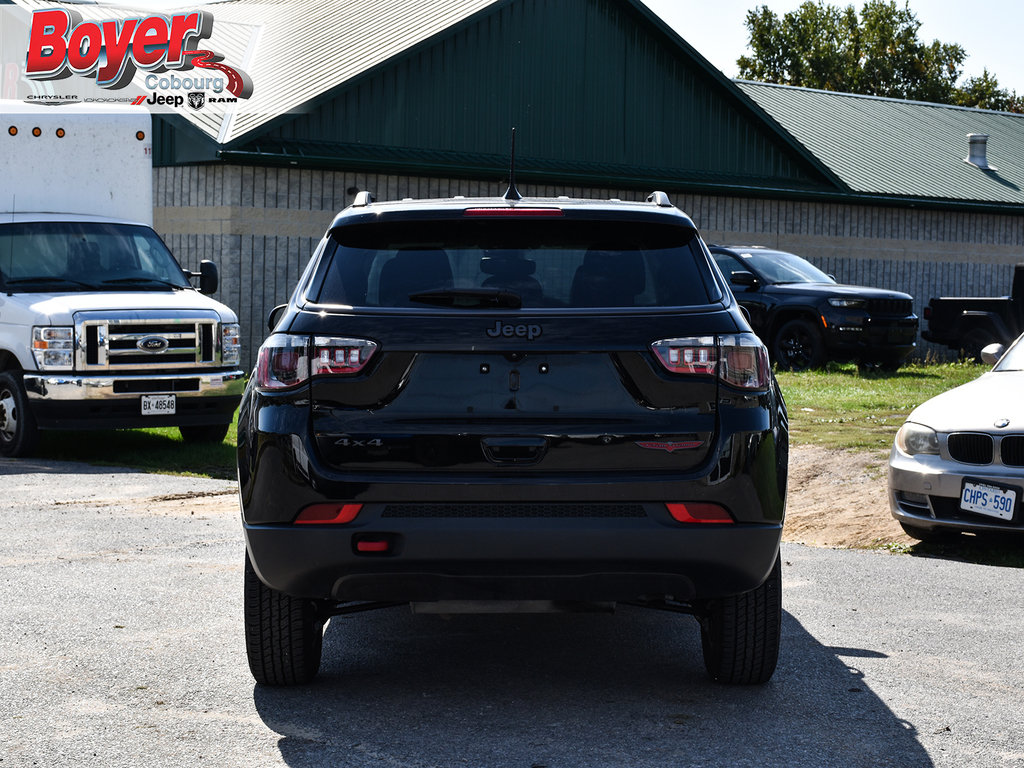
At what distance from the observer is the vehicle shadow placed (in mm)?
4609

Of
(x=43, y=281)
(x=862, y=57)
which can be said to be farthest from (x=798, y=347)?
(x=862, y=57)

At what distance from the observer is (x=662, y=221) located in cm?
512

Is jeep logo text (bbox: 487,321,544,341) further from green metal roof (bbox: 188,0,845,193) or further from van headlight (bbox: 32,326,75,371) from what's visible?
green metal roof (bbox: 188,0,845,193)

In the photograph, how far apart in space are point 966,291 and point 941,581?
2525 centimetres

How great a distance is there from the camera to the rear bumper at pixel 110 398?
12789 mm

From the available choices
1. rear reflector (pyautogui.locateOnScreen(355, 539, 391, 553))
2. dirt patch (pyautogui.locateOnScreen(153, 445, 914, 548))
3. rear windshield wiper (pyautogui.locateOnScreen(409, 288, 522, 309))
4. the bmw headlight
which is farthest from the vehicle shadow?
dirt patch (pyautogui.locateOnScreen(153, 445, 914, 548))

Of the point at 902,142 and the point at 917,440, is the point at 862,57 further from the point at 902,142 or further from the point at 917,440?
the point at 917,440

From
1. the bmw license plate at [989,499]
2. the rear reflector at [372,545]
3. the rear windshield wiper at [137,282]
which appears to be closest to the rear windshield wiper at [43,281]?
the rear windshield wiper at [137,282]

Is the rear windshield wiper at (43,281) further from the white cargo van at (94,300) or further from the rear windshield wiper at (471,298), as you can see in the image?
the rear windshield wiper at (471,298)

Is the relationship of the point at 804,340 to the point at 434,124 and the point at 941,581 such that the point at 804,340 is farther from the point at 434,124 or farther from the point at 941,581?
the point at 941,581

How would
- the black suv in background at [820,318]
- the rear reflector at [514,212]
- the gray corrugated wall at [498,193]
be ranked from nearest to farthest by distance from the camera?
the rear reflector at [514,212]
the black suv in background at [820,318]
the gray corrugated wall at [498,193]

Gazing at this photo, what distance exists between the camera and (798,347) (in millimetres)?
20656

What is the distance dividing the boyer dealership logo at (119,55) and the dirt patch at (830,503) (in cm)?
1283

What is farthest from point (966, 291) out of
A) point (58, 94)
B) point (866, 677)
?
point (866, 677)
